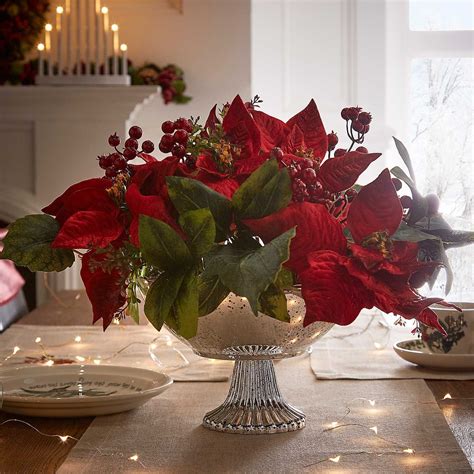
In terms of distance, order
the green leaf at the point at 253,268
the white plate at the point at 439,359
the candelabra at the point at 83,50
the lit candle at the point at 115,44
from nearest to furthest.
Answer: the green leaf at the point at 253,268
the white plate at the point at 439,359
the lit candle at the point at 115,44
the candelabra at the point at 83,50

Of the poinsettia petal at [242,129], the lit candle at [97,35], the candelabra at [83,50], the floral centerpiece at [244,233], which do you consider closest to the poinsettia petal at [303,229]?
the floral centerpiece at [244,233]

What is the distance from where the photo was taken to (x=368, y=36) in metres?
3.61

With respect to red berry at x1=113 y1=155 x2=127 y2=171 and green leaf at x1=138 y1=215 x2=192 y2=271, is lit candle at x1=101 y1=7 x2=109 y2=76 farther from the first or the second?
green leaf at x1=138 y1=215 x2=192 y2=271

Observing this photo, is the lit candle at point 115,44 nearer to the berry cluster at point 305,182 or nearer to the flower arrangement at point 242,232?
the flower arrangement at point 242,232

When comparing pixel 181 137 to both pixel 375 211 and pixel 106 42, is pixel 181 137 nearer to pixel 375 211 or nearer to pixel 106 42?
pixel 375 211

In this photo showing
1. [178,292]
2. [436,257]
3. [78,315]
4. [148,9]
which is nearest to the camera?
[178,292]

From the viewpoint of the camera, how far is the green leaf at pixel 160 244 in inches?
31.0

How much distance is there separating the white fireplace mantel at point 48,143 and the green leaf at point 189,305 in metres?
2.53

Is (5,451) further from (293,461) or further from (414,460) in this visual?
(414,460)

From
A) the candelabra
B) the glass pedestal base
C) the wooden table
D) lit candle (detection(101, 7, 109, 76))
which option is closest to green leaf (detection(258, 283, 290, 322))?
the glass pedestal base

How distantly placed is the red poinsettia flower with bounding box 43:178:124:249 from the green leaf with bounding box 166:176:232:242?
8 cm

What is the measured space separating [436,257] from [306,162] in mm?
180

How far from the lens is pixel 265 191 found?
31.6 inches

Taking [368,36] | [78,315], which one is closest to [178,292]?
[78,315]
